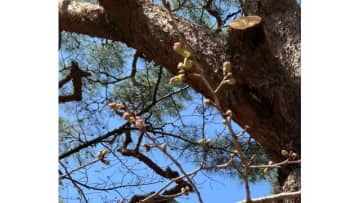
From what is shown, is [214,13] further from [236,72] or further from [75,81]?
[75,81]

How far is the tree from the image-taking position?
4.09 feet

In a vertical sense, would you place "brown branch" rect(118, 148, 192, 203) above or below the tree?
below

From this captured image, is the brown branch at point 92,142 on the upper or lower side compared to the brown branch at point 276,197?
upper

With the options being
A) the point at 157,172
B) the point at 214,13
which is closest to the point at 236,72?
the point at 214,13

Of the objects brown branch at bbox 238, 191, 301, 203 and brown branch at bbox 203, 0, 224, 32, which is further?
brown branch at bbox 203, 0, 224, 32

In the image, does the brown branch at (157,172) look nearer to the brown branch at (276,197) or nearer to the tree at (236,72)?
the tree at (236,72)

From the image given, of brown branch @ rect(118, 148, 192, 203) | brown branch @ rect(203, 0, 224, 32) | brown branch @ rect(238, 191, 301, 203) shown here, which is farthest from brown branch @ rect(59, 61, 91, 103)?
brown branch @ rect(238, 191, 301, 203)

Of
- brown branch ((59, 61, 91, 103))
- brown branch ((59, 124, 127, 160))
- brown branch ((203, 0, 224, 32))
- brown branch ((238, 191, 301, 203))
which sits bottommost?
brown branch ((238, 191, 301, 203))

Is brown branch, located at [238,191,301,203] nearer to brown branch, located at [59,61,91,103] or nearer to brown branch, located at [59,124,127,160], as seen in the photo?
brown branch, located at [59,124,127,160]

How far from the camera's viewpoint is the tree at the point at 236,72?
125 centimetres

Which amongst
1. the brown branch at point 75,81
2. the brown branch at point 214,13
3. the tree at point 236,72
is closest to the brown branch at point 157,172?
the tree at point 236,72

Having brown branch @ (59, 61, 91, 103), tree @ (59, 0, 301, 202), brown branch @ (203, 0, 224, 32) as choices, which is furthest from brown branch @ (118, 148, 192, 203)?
brown branch @ (203, 0, 224, 32)
